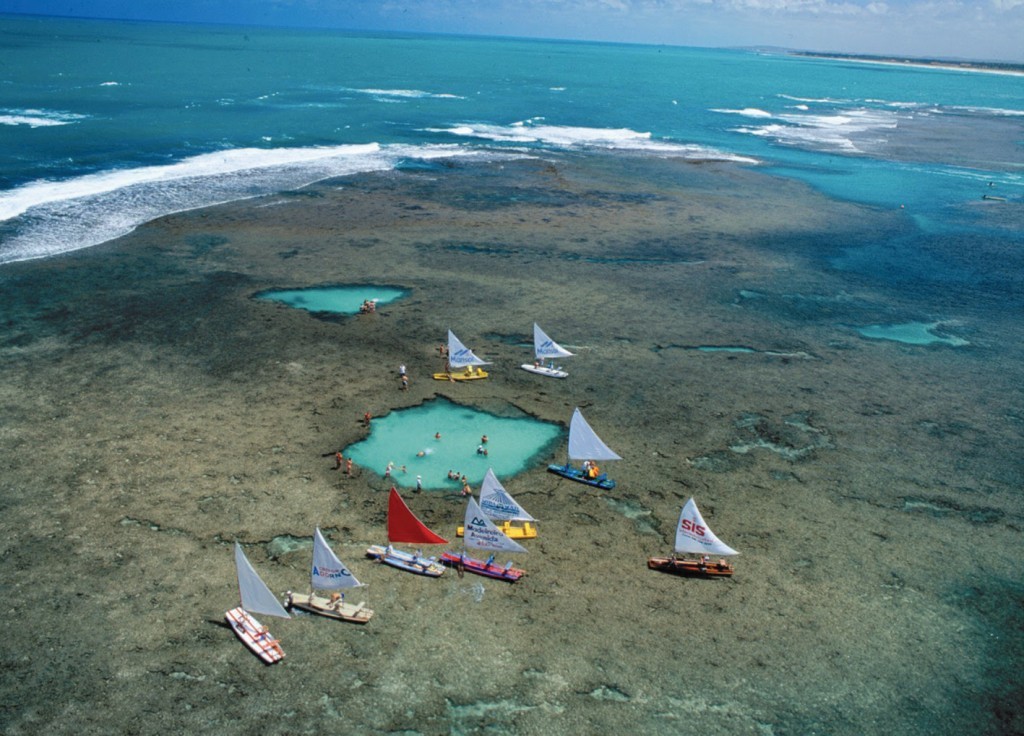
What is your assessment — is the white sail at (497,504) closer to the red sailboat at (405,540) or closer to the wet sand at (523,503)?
the wet sand at (523,503)

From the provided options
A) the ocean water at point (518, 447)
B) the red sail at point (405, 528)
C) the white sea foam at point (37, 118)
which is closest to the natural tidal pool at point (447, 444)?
the ocean water at point (518, 447)

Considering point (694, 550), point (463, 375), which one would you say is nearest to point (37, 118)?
point (463, 375)

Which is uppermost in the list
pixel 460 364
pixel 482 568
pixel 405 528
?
pixel 460 364

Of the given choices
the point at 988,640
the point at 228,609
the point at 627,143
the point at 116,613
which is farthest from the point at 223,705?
the point at 627,143

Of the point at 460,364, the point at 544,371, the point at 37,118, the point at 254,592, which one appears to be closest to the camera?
the point at 254,592

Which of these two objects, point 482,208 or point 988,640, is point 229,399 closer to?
point 988,640

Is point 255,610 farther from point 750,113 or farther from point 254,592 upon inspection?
point 750,113

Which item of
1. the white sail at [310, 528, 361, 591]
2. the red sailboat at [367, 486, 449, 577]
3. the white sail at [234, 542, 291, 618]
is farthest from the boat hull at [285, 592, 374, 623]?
the red sailboat at [367, 486, 449, 577]
